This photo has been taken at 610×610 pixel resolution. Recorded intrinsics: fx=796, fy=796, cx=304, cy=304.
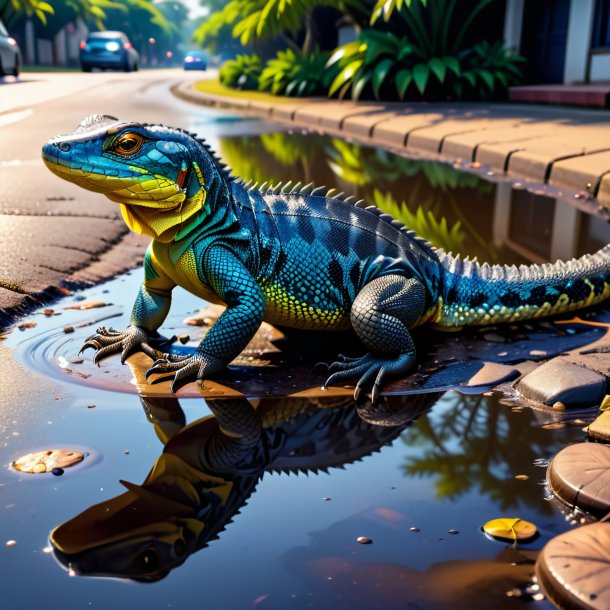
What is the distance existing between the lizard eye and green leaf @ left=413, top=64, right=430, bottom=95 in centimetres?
1284

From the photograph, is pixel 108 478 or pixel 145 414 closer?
pixel 108 478

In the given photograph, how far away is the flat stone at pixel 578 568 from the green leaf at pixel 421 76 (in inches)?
556

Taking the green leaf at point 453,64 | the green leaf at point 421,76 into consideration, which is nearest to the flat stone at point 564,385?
the green leaf at point 421,76

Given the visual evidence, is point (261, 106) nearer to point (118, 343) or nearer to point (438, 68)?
point (438, 68)

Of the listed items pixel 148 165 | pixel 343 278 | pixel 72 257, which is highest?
pixel 148 165

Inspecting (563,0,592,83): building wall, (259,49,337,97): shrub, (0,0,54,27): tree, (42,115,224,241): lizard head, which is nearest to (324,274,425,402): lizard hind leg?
(42,115,224,241): lizard head

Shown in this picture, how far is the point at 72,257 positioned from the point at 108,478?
2828mm

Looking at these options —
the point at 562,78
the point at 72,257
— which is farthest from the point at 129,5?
the point at 72,257

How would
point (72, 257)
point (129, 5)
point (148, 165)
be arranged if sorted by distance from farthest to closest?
point (129, 5), point (72, 257), point (148, 165)

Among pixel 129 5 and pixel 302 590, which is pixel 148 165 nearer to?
pixel 302 590

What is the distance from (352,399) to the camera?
3.13m

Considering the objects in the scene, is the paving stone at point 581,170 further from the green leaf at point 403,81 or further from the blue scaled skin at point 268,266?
the green leaf at point 403,81

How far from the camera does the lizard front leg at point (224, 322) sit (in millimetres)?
3232

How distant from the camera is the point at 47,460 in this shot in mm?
2572
